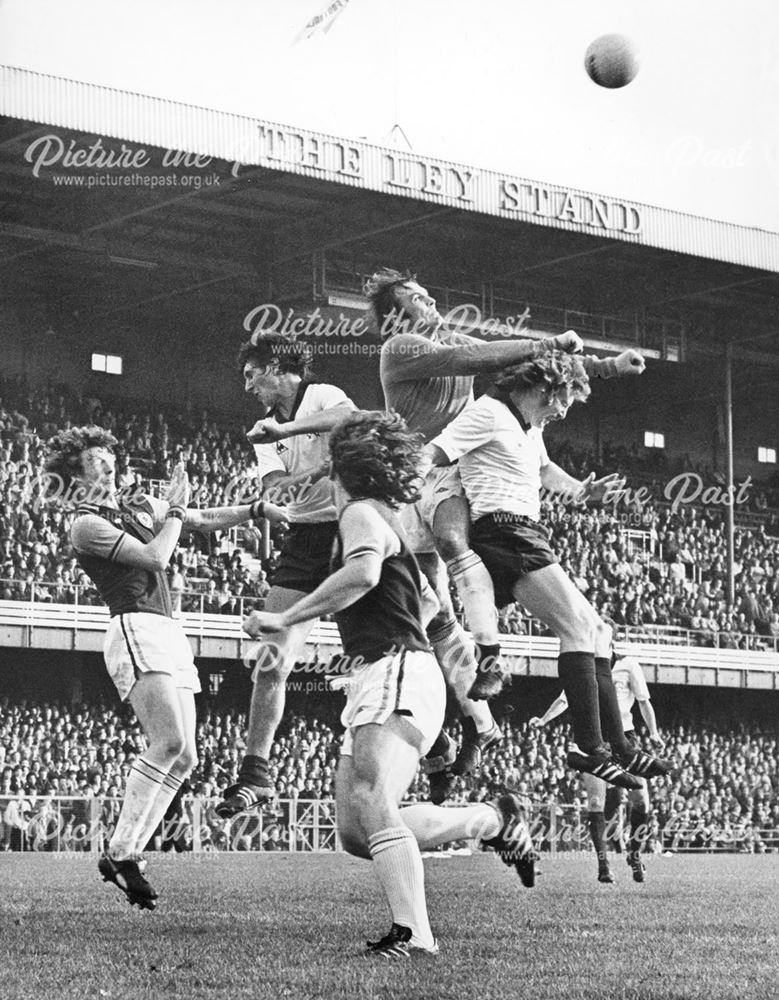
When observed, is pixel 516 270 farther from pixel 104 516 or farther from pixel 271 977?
pixel 271 977

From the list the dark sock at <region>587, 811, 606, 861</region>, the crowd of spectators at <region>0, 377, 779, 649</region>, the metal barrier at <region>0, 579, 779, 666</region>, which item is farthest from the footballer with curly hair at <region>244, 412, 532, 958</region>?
the metal barrier at <region>0, 579, 779, 666</region>

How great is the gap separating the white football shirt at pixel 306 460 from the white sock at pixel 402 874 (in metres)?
2.20

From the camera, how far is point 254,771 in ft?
21.7

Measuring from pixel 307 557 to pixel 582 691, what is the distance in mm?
1344

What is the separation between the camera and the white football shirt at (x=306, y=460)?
23.0 ft

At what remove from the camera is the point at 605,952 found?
607 centimetres

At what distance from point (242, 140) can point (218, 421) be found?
3.96 m

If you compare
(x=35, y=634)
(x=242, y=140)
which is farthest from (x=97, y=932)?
(x=242, y=140)

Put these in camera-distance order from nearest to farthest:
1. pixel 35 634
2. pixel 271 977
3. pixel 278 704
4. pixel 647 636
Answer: pixel 271 977 < pixel 278 704 < pixel 35 634 < pixel 647 636

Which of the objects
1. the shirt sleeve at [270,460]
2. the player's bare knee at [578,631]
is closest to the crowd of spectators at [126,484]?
the shirt sleeve at [270,460]

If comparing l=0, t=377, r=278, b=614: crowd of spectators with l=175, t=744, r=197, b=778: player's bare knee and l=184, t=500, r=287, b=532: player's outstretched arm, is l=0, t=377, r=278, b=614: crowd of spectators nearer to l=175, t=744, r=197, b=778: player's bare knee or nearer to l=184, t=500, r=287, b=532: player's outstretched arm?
l=184, t=500, r=287, b=532: player's outstretched arm

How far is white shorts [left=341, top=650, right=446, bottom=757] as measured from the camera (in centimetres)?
509

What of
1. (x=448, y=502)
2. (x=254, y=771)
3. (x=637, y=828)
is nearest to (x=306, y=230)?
(x=637, y=828)

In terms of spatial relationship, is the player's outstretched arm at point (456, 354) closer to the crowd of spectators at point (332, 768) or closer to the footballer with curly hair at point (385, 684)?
the footballer with curly hair at point (385, 684)
